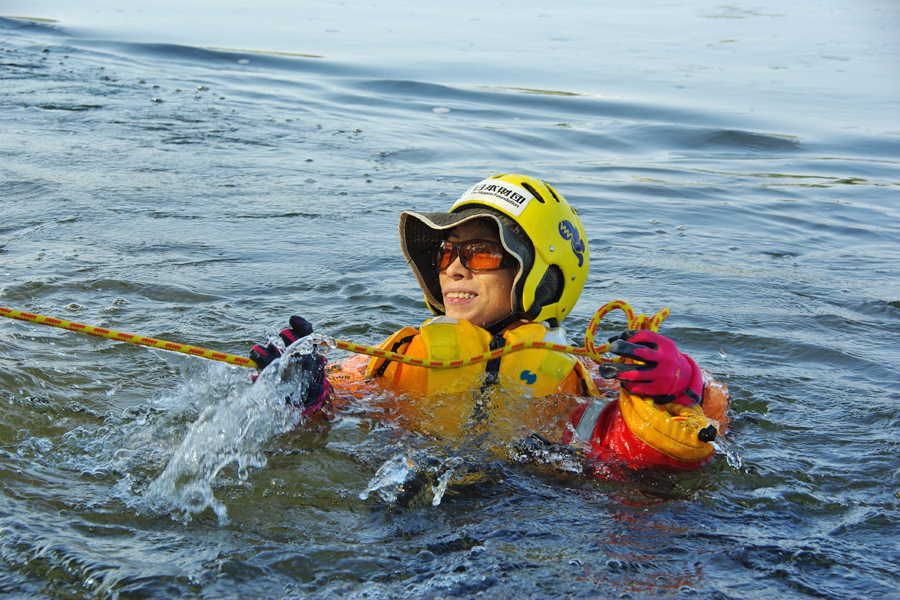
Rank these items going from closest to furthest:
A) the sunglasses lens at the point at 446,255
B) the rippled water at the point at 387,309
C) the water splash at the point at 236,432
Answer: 1. the rippled water at the point at 387,309
2. the water splash at the point at 236,432
3. the sunglasses lens at the point at 446,255

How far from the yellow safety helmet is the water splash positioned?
113cm

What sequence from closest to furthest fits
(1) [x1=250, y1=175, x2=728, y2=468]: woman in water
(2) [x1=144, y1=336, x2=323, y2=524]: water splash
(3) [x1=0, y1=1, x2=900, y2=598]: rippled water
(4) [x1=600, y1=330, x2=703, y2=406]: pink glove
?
(3) [x1=0, y1=1, x2=900, y2=598]: rippled water < (2) [x1=144, y1=336, x2=323, y2=524]: water splash < (4) [x1=600, y1=330, x2=703, y2=406]: pink glove < (1) [x1=250, y1=175, x2=728, y2=468]: woman in water

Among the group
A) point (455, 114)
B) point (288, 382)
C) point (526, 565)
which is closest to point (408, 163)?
Answer: point (455, 114)

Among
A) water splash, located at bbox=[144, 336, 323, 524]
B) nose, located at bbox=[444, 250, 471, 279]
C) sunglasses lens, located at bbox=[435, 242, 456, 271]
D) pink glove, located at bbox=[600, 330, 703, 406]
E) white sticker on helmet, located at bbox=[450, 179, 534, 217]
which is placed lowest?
water splash, located at bbox=[144, 336, 323, 524]

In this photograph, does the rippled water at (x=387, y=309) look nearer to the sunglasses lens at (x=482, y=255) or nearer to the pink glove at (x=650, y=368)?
the pink glove at (x=650, y=368)

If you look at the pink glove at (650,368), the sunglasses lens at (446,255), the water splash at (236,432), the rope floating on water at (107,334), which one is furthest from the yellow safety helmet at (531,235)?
the rope floating on water at (107,334)

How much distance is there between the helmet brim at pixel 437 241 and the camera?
13.5ft

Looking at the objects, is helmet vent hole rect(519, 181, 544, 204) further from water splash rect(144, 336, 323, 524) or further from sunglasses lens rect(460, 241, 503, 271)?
water splash rect(144, 336, 323, 524)

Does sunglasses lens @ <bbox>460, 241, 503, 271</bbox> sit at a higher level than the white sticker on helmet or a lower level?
lower

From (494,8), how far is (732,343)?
2915cm

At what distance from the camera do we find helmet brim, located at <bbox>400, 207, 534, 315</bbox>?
412 centimetres

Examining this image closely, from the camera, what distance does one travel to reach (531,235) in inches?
165

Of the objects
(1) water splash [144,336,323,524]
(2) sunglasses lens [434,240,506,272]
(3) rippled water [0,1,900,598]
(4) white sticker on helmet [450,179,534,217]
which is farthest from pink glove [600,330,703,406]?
(1) water splash [144,336,323,524]

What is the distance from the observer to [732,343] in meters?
5.72
